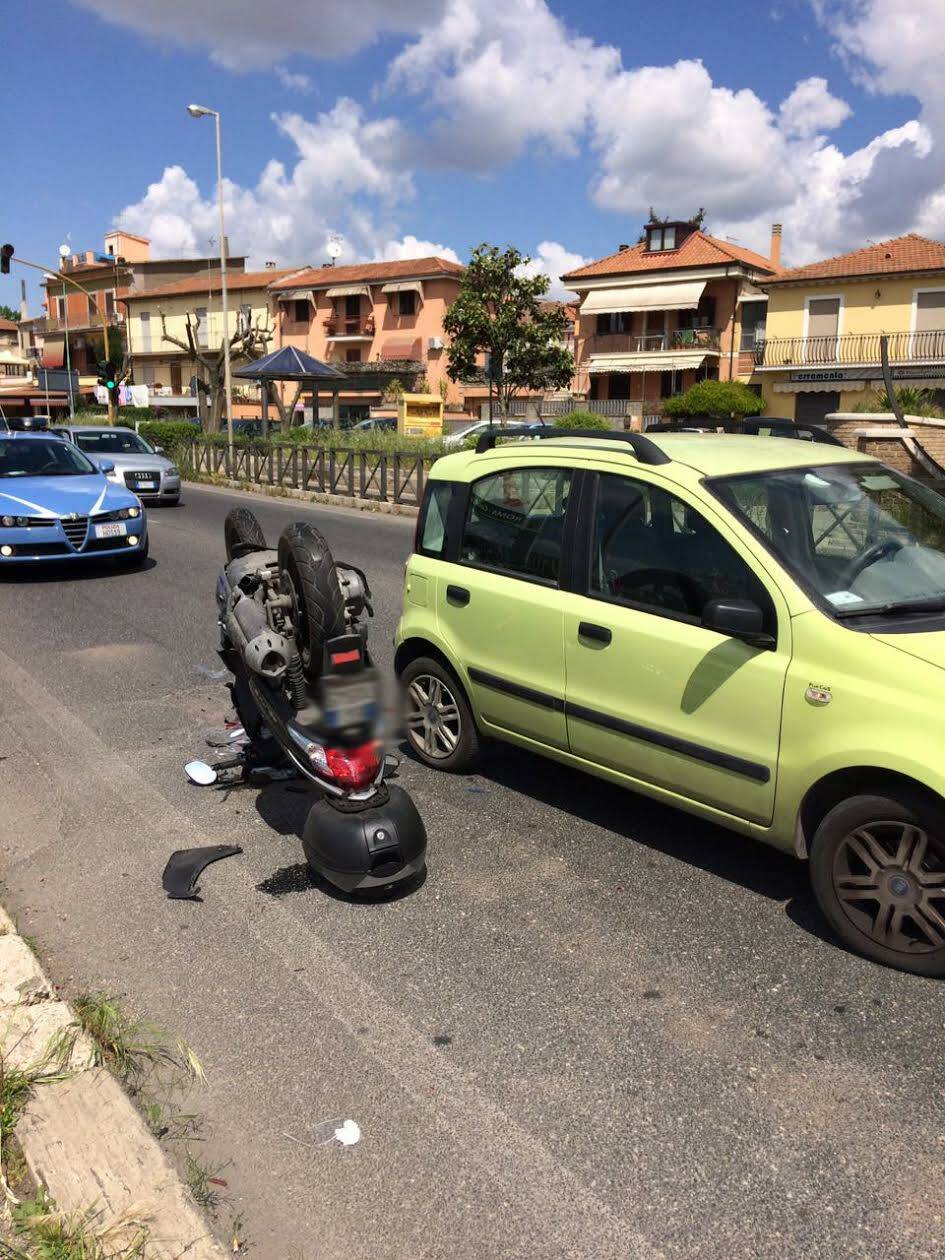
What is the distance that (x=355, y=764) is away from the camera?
367 centimetres

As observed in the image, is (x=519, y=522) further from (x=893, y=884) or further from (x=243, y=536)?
(x=893, y=884)

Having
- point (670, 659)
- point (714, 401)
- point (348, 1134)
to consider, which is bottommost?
point (348, 1134)

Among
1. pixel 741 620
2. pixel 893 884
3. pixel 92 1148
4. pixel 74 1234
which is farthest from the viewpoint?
pixel 741 620

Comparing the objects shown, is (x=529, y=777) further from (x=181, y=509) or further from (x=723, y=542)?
(x=181, y=509)

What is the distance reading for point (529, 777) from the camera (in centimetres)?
518

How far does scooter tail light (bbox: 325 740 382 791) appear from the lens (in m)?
3.65

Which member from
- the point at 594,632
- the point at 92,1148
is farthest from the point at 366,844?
the point at 92,1148

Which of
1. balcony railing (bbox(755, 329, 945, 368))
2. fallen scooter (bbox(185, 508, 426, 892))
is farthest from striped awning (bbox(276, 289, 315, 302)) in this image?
fallen scooter (bbox(185, 508, 426, 892))

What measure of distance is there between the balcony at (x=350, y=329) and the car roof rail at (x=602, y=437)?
2200 inches

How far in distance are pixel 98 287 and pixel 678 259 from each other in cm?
5159

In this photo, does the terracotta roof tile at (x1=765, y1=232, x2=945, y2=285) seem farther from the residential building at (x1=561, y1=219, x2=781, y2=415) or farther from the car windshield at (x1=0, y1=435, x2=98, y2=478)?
the car windshield at (x1=0, y1=435, x2=98, y2=478)

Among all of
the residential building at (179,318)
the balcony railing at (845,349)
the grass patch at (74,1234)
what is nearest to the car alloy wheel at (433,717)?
the grass patch at (74,1234)

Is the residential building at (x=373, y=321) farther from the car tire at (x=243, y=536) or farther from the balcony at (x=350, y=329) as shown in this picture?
the car tire at (x=243, y=536)

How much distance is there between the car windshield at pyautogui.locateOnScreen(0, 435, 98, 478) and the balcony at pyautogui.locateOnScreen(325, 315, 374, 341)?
48.7 metres
